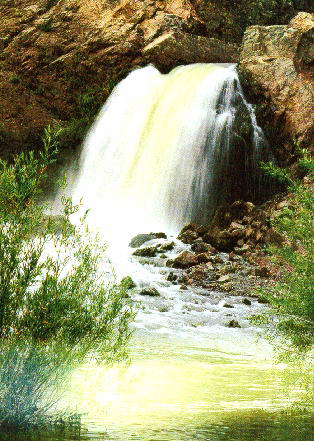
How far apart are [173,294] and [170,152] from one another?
10.5 meters

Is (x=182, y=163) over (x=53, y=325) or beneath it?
beneath

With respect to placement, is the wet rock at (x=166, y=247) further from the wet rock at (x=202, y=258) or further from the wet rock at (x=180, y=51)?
the wet rock at (x=180, y=51)

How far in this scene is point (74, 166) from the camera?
2791cm

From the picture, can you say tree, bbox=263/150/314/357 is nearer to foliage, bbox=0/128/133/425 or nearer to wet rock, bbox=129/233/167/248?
foliage, bbox=0/128/133/425

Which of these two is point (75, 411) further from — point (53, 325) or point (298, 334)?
point (298, 334)

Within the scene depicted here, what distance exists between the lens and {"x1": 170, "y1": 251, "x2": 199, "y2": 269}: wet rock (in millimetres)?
18083

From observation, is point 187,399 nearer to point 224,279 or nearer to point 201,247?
point 224,279

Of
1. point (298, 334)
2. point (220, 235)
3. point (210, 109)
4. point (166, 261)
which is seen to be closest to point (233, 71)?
point (210, 109)

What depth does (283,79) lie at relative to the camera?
81.8ft

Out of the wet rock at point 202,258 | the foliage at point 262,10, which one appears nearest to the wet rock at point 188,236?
the wet rock at point 202,258

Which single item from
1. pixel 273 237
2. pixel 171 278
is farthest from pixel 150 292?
pixel 273 237

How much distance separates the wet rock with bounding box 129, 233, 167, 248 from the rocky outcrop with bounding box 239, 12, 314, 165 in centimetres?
563

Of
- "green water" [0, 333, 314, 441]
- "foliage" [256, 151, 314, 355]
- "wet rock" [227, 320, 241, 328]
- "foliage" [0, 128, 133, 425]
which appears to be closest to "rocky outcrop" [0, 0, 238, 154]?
"wet rock" [227, 320, 241, 328]

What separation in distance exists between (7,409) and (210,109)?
20.3m
